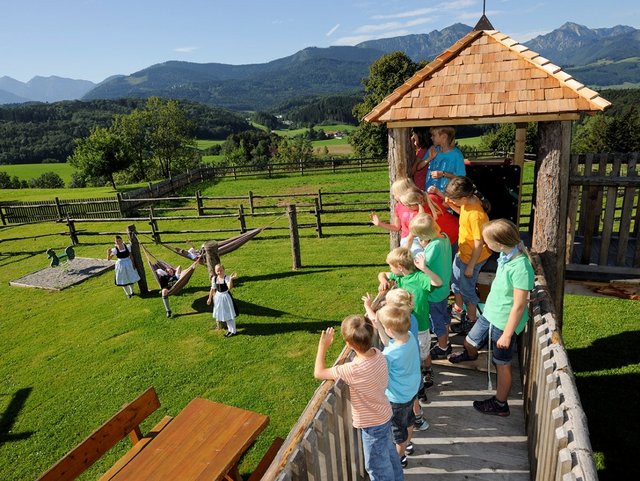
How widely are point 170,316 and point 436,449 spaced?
6.74 meters

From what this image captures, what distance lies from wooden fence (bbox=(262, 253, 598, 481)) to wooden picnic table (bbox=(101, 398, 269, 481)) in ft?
3.79

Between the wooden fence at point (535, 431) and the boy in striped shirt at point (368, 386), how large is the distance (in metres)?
0.10

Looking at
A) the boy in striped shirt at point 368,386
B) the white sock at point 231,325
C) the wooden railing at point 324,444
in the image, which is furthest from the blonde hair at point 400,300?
the white sock at point 231,325

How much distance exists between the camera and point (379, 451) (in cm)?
309

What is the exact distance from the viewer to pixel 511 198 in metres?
5.98

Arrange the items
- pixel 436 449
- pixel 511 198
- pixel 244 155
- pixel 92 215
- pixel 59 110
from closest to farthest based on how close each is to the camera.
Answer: pixel 436 449 < pixel 511 198 < pixel 92 215 < pixel 244 155 < pixel 59 110

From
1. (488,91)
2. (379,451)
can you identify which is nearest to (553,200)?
(488,91)

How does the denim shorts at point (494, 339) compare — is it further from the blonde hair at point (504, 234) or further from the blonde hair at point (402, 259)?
the blonde hair at point (402, 259)

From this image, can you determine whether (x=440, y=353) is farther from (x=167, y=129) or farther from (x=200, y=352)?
(x=167, y=129)

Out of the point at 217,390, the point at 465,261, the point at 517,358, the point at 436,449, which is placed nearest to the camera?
the point at 436,449

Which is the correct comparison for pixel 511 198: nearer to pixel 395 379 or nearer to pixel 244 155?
pixel 395 379

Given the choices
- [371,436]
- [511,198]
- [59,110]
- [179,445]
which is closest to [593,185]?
[511,198]

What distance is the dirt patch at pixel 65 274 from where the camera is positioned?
1170 cm

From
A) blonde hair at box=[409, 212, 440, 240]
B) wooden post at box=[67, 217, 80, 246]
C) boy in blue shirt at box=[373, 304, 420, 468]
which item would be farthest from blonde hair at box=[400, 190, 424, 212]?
wooden post at box=[67, 217, 80, 246]
